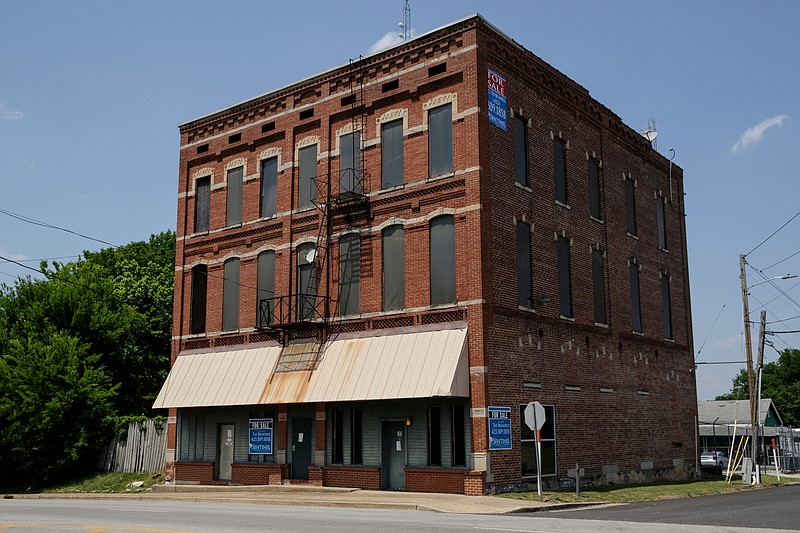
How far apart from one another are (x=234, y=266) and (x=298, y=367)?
589 cm

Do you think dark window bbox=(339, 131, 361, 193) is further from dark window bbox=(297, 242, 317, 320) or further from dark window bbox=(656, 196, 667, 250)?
dark window bbox=(656, 196, 667, 250)

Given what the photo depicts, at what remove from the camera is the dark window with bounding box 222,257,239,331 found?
31.7 metres

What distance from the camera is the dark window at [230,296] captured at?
31719mm

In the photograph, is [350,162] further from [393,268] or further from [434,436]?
[434,436]

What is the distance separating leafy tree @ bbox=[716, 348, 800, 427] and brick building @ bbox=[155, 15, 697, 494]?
73.1 metres

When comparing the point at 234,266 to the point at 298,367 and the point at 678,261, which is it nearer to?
the point at 298,367

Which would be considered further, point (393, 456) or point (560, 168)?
point (560, 168)

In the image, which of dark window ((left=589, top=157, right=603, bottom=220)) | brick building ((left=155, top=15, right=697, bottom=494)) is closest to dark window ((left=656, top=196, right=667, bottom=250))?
brick building ((left=155, top=15, right=697, bottom=494))

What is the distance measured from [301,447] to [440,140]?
11.3 m

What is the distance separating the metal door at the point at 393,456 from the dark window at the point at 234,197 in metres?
10.9

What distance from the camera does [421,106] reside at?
27.2 m

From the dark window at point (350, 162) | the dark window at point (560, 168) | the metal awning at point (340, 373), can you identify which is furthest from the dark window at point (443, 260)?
the dark window at point (560, 168)

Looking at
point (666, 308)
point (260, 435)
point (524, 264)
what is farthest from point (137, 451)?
point (666, 308)

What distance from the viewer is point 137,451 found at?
113ft
